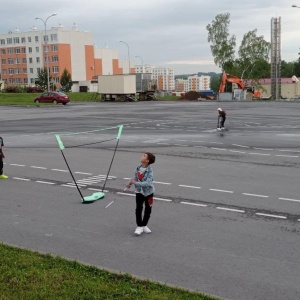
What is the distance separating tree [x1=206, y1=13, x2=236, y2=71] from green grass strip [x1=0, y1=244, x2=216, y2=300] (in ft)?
275

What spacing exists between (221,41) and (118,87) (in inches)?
1144

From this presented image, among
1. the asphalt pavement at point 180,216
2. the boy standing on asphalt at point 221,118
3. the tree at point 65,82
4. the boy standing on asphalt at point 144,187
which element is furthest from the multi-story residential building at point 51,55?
the boy standing on asphalt at point 144,187

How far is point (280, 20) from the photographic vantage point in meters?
80.9

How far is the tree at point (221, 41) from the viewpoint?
86.6 m

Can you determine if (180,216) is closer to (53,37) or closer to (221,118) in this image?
(221,118)

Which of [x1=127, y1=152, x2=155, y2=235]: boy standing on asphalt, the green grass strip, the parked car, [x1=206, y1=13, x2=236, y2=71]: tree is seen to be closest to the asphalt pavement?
[x1=127, y1=152, x2=155, y2=235]: boy standing on asphalt

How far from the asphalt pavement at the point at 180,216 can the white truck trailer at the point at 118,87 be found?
48.3m

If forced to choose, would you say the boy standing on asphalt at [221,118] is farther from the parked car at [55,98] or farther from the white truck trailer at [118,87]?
the white truck trailer at [118,87]

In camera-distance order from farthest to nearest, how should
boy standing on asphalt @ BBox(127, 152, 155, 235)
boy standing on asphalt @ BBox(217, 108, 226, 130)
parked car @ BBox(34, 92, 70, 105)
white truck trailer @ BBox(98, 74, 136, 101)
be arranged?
white truck trailer @ BBox(98, 74, 136, 101) → parked car @ BBox(34, 92, 70, 105) → boy standing on asphalt @ BBox(217, 108, 226, 130) → boy standing on asphalt @ BBox(127, 152, 155, 235)

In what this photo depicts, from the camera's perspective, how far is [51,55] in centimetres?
12062

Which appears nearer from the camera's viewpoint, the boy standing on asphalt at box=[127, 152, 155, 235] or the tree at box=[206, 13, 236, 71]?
the boy standing on asphalt at box=[127, 152, 155, 235]

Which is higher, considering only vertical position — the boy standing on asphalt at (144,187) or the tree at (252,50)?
the tree at (252,50)

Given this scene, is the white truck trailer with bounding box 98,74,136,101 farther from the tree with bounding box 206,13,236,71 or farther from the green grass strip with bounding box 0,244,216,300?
the green grass strip with bounding box 0,244,216,300

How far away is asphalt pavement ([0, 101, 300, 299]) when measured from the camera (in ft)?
20.7
